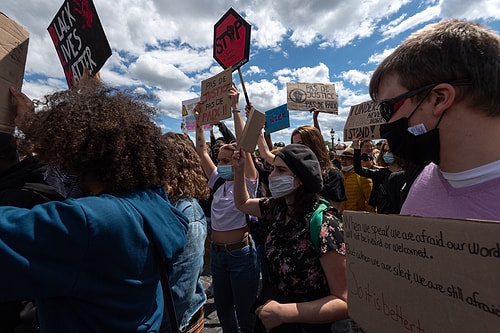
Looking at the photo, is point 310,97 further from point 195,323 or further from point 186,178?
point 195,323

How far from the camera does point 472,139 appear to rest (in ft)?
3.12

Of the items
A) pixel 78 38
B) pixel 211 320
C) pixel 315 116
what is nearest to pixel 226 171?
pixel 78 38

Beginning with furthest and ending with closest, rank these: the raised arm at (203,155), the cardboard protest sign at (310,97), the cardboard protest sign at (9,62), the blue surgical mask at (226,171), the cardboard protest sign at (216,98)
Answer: the cardboard protest sign at (310,97), the raised arm at (203,155), the cardboard protest sign at (216,98), the blue surgical mask at (226,171), the cardboard protest sign at (9,62)

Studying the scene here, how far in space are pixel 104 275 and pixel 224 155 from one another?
2.33m

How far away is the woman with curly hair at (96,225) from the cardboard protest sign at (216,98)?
86.9 inches

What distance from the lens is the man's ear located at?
3.16 ft

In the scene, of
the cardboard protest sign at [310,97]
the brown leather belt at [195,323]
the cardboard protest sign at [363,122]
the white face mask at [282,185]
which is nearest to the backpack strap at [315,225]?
the white face mask at [282,185]

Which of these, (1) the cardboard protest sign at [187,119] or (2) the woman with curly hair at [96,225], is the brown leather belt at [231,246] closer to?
(2) the woman with curly hair at [96,225]

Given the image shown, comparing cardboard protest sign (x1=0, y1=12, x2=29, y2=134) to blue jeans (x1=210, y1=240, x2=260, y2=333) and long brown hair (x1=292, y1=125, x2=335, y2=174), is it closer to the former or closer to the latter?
blue jeans (x1=210, y1=240, x2=260, y2=333)

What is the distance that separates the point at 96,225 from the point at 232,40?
3518 millimetres

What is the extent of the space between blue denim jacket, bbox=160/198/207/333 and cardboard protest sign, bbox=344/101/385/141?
2.78 m

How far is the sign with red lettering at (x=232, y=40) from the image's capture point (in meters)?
3.70

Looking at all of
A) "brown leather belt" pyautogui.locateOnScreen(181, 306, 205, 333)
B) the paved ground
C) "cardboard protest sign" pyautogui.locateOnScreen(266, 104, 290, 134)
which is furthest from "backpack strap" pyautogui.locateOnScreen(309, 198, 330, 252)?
"cardboard protest sign" pyautogui.locateOnScreen(266, 104, 290, 134)

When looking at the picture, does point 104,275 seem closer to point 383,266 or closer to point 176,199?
point 383,266
